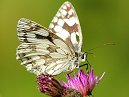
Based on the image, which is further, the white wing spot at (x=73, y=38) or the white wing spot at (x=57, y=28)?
the white wing spot at (x=57, y=28)

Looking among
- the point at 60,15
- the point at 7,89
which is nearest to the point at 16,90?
the point at 7,89

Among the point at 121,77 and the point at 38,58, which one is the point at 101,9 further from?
the point at 38,58

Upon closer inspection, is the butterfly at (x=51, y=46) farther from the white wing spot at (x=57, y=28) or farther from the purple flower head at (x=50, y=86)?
the purple flower head at (x=50, y=86)

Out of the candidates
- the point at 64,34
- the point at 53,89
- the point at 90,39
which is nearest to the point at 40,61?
the point at 64,34

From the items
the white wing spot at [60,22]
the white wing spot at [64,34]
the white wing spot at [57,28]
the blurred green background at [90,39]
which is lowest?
the blurred green background at [90,39]

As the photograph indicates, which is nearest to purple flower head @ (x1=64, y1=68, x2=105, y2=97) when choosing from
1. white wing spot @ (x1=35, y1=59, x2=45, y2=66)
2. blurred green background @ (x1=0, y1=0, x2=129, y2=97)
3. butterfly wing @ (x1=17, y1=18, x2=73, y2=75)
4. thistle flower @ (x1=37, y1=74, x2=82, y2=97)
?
thistle flower @ (x1=37, y1=74, x2=82, y2=97)

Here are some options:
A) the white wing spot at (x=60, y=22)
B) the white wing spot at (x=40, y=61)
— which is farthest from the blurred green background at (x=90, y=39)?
the white wing spot at (x=40, y=61)

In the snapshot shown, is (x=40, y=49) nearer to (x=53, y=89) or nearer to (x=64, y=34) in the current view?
(x=64, y=34)

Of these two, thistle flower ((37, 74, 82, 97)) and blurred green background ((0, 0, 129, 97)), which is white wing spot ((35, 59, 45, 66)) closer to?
thistle flower ((37, 74, 82, 97))
